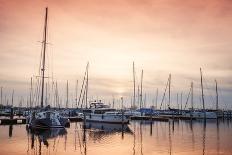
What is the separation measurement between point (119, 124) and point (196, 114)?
47.4 m

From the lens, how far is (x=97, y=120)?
7356 centimetres

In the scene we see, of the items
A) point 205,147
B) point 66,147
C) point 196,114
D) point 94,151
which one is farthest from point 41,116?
point 196,114

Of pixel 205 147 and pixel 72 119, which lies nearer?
pixel 205 147

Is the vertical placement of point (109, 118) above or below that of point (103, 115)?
below

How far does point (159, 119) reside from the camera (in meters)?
91.4

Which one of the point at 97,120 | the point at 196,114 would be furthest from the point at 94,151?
the point at 196,114

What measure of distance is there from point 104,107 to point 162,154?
47998 millimetres

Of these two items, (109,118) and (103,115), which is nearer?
(109,118)

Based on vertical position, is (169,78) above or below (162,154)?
above

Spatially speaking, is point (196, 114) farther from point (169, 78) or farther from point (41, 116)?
point (41, 116)

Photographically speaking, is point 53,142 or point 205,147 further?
point 53,142

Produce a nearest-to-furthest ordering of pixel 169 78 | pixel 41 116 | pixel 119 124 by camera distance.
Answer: pixel 41 116 → pixel 119 124 → pixel 169 78

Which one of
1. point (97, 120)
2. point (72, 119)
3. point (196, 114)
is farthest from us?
point (196, 114)

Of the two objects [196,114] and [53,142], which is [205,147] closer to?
[53,142]
